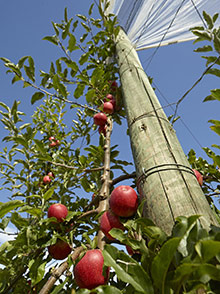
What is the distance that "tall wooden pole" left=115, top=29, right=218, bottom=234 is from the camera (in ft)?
1.67

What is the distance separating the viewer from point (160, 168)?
2.00 feet

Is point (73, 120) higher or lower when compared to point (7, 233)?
higher

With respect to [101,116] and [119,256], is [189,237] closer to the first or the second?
[119,256]

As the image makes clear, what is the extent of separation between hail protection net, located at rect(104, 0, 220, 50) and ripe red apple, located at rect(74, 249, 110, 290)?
46.4 inches

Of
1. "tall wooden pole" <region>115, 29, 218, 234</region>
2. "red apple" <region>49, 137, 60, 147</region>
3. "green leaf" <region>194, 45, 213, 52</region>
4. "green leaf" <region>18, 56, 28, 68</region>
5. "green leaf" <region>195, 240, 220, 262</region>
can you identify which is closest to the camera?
"green leaf" <region>195, 240, 220, 262</region>

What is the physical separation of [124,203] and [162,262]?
0.39 m

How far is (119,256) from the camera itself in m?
0.39

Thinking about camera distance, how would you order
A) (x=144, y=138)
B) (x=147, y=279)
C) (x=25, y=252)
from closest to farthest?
(x=147, y=279) < (x=144, y=138) < (x=25, y=252)

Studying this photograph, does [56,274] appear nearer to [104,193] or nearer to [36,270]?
Answer: [36,270]

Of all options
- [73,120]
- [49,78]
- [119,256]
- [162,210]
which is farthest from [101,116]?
[119,256]


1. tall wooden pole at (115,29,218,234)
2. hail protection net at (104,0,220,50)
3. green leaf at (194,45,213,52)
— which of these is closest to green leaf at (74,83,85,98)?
tall wooden pole at (115,29,218,234)

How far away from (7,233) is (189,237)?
38.1 inches

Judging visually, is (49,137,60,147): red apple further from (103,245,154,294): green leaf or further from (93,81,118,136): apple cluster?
(103,245,154,294): green leaf

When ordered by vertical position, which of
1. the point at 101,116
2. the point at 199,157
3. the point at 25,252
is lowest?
the point at 25,252
